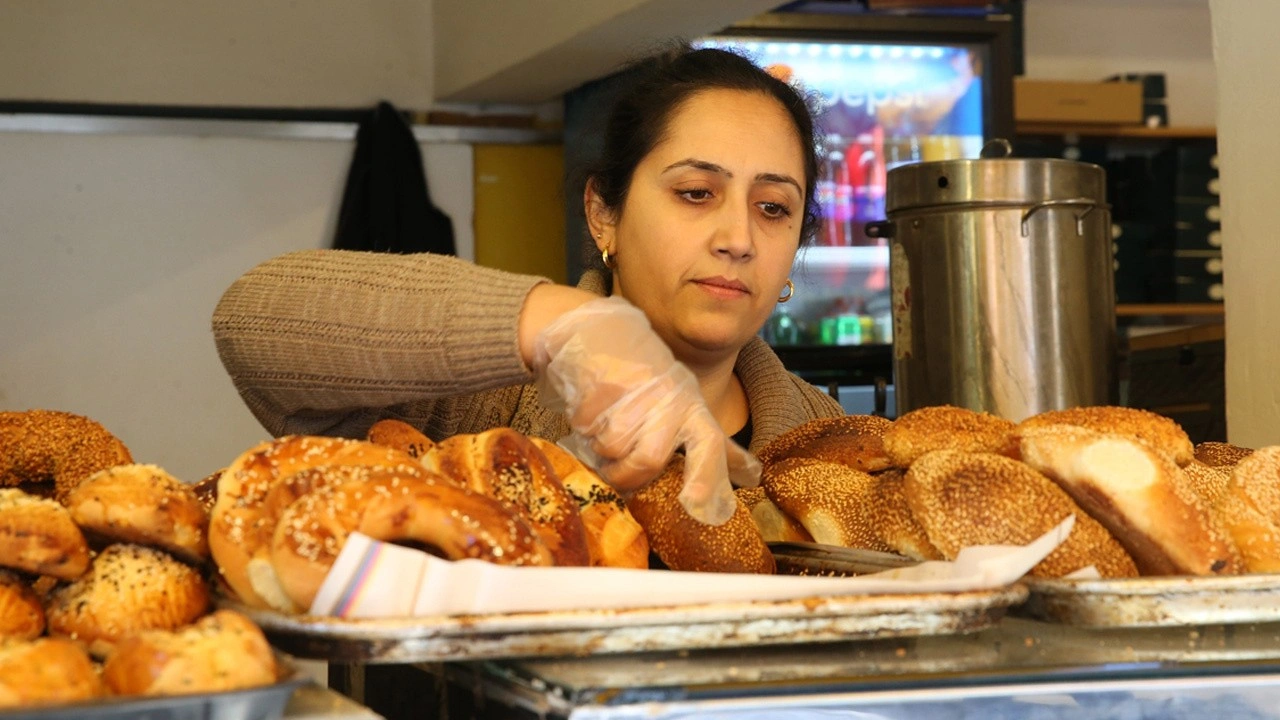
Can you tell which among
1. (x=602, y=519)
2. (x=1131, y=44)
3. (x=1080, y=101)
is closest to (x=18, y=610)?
(x=602, y=519)

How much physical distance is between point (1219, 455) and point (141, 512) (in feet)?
2.87

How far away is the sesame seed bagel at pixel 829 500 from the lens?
0.99m

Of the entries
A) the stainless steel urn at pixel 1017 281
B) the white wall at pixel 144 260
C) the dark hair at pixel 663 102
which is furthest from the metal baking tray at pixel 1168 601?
the white wall at pixel 144 260

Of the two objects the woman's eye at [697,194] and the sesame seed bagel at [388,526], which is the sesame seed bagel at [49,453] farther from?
the woman's eye at [697,194]

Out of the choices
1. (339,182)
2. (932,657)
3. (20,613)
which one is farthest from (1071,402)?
(339,182)

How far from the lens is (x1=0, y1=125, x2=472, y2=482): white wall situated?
3.83 meters

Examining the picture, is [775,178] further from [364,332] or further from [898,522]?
[898,522]

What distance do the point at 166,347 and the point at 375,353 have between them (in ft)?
9.89

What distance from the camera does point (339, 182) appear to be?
4.12 m

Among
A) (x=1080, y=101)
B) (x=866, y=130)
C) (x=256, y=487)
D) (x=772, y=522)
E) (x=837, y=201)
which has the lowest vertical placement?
(x=772, y=522)

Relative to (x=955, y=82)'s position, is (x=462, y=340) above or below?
below

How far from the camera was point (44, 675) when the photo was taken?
1.77 ft

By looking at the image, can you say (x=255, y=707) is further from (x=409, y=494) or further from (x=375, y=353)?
(x=375, y=353)

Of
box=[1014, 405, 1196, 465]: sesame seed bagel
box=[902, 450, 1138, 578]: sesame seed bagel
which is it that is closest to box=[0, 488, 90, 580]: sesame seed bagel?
box=[902, 450, 1138, 578]: sesame seed bagel
